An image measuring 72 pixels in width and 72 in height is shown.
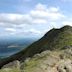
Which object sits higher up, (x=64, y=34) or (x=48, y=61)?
(x=64, y=34)

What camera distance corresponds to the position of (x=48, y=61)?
177 ft

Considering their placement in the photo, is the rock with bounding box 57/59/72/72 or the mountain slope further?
the mountain slope

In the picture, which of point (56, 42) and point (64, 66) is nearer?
point (64, 66)

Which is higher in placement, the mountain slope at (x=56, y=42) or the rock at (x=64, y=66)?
the mountain slope at (x=56, y=42)

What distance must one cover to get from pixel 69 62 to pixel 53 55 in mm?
4435

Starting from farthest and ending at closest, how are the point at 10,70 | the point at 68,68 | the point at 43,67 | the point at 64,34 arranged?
the point at 64,34 → the point at 68,68 → the point at 43,67 → the point at 10,70

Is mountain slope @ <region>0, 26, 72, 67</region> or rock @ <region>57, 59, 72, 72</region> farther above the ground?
mountain slope @ <region>0, 26, 72, 67</region>

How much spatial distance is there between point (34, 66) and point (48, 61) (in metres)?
5.42

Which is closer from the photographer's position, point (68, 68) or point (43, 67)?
point (43, 67)

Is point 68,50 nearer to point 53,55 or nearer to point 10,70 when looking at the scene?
point 53,55

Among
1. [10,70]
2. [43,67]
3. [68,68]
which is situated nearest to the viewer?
[10,70]

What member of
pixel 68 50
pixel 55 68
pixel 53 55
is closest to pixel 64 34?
pixel 68 50

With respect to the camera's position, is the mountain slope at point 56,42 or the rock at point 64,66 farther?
the mountain slope at point 56,42

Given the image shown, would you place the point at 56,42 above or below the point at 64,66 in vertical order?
above
